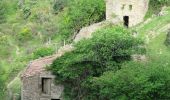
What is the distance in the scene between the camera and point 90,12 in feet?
194

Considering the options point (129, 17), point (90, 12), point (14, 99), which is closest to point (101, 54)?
point (14, 99)

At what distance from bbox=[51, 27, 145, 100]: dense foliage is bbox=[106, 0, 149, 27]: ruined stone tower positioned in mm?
16213

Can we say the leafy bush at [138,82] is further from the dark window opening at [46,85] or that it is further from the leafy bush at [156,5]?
the leafy bush at [156,5]

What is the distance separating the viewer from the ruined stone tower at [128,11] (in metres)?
54.4

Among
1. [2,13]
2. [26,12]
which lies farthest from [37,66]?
[2,13]

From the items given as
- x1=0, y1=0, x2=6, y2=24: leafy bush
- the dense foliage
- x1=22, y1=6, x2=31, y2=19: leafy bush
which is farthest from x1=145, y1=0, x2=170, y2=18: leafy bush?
x1=0, y1=0, x2=6, y2=24: leafy bush

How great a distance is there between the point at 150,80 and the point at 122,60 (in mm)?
4079

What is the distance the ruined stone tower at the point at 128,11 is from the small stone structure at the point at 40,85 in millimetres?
15392

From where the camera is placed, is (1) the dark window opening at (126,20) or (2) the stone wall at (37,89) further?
(1) the dark window opening at (126,20)

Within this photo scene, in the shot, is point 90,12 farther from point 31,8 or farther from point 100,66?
point 31,8

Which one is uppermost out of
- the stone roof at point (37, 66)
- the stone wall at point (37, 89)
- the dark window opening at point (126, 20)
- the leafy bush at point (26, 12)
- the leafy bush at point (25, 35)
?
the leafy bush at point (26, 12)

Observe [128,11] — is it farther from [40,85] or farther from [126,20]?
[40,85]

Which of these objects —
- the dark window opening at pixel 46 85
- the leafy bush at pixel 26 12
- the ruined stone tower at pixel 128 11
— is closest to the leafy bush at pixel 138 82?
the dark window opening at pixel 46 85

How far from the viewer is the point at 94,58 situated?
37.1m
